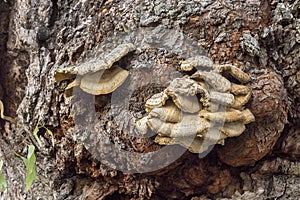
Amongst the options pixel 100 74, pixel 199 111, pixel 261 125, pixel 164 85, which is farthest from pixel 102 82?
pixel 261 125

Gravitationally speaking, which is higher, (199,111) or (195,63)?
(195,63)

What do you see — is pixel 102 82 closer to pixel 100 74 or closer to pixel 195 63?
pixel 100 74

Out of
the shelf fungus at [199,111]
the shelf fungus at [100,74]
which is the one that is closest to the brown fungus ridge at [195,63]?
the shelf fungus at [199,111]

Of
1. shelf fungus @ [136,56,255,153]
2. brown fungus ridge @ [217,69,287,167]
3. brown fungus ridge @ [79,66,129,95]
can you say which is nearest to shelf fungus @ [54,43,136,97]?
brown fungus ridge @ [79,66,129,95]

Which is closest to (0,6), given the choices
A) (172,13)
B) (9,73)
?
(9,73)

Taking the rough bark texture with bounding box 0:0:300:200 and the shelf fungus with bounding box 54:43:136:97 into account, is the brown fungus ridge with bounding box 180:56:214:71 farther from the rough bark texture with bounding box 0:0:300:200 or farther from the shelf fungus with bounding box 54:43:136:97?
the shelf fungus with bounding box 54:43:136:97

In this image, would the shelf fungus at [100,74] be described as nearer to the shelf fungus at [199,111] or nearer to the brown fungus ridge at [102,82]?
the brown fungus ridge at [102,82]
